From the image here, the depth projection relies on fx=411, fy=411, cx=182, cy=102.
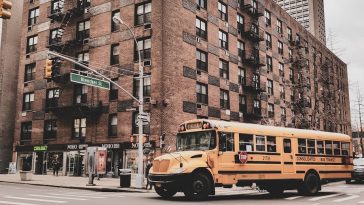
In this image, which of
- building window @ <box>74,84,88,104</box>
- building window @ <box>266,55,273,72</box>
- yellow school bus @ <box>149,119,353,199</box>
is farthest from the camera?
building window @ <box>266,55,273,72</box>

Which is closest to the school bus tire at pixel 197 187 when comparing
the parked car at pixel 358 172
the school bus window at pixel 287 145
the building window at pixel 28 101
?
the school bus window at pixel 287 145

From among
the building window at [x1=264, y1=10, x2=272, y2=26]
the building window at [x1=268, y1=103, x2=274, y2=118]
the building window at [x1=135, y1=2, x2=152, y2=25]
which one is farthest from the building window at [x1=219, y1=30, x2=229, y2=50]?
the building window at [x1=268, y1=103, x2=274, y2=118]

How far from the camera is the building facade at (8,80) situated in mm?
42656

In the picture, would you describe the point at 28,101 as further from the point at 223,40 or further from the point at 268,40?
the point at 268,40

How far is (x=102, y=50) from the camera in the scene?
36031mm

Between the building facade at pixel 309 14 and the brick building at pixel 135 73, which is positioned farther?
the building facade at pixel 309 14

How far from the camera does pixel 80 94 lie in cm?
3722

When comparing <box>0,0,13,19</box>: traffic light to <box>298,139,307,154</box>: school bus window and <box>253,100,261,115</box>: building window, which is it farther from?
<box>253,100,261,115</box>: building window

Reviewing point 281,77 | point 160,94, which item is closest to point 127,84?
point 160,94

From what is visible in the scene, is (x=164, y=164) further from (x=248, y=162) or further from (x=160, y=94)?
(x=160, y=94)

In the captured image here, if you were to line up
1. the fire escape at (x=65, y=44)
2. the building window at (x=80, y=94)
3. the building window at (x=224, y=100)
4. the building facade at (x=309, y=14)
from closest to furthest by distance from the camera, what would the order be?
the building window at (x=80, y=94) → the fire escape at (x=65, y=44) → the building window at (x=224, y=100) → the building facade at (x=309, y=14)

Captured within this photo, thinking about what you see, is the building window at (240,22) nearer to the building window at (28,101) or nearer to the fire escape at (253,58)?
the fire escape at (253,58)

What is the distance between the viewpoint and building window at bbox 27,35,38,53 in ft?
138

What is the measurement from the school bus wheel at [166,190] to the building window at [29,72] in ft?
96.9
